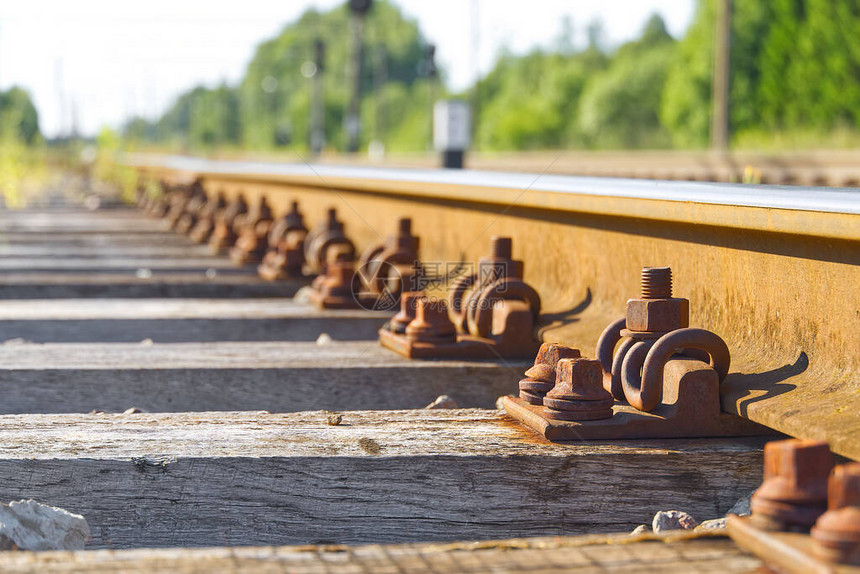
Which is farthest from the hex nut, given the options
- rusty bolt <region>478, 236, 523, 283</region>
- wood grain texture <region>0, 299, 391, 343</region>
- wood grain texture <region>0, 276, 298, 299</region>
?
wood grain texture <region>0, 276, 298, 299</region>

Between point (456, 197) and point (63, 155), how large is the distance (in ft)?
154

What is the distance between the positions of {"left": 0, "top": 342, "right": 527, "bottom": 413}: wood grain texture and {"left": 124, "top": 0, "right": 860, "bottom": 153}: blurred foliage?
0.66m

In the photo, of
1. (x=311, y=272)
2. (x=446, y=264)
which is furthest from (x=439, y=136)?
(x=446, y=264)

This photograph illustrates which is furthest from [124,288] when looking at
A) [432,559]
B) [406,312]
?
[432,559]

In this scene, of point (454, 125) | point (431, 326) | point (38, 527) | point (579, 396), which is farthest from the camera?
point (454, 125)

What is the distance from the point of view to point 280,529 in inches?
77.3

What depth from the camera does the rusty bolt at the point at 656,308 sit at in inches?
94.3

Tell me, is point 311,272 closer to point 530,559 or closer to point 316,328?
point 316,328

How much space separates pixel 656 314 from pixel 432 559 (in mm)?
1068

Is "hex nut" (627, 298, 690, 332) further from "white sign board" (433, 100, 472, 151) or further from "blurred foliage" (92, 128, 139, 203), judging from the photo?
"blurred foliage" (92, 128, 139, 203)

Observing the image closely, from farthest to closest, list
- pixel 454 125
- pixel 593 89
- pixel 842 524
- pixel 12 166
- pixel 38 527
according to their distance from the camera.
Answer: pixel 593 89
pixel 454 125
pixel 12 166
pixel 38 527
pixel 842 524

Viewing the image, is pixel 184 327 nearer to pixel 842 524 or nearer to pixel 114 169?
pixel 842 524

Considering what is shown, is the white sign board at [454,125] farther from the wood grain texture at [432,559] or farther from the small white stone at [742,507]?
the wood grain texture at [432,559]

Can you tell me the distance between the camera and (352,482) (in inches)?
78.2
